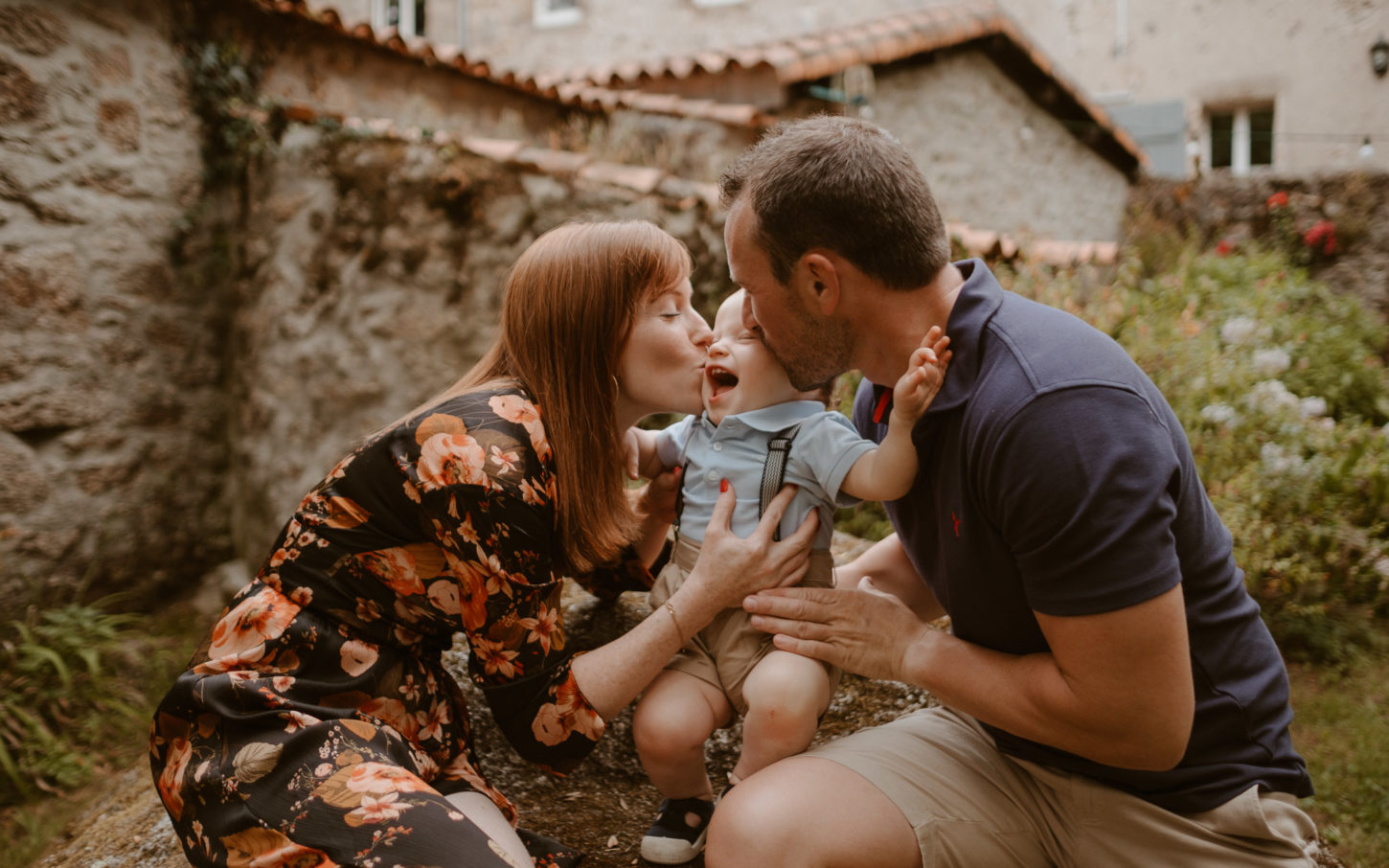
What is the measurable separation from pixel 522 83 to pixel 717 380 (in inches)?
218

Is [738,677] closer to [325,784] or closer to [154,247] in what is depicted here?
[325,784]

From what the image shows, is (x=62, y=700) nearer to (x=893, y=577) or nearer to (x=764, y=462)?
(x=764, y=462)

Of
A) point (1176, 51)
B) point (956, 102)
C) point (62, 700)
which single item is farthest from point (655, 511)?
point (1176, 51)

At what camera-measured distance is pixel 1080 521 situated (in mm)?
1387

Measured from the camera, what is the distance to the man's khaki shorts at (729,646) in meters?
1.94

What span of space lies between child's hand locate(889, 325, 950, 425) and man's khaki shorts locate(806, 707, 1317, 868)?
0.74 m

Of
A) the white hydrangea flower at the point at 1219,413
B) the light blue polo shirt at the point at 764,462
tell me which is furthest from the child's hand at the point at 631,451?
the white hydrangea flower at the point at 1219,413

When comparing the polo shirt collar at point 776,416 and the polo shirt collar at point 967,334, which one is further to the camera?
the polo shirt collar at point 776,416

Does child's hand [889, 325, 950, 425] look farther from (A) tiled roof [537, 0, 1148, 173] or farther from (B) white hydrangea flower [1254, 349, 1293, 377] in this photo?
(A) tiled roof [537, 0, 1148, 173]

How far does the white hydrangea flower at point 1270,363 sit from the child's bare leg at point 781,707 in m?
4.32

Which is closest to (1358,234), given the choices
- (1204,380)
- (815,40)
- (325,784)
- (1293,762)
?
(1204,380)

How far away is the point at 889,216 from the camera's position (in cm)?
172

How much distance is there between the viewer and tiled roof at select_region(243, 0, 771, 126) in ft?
18.6

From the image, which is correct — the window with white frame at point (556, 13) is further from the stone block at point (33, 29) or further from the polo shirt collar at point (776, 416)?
the polo shirt collar at point (776, 416)
